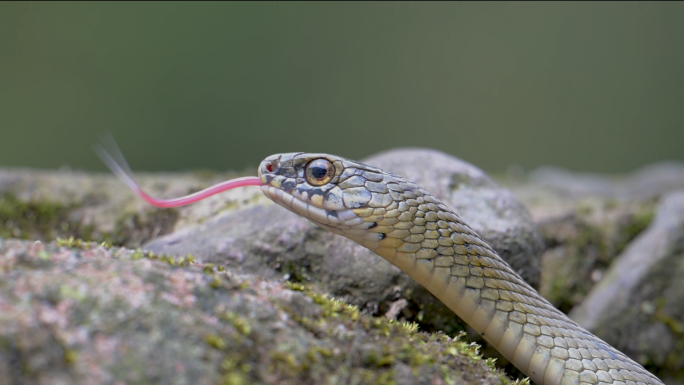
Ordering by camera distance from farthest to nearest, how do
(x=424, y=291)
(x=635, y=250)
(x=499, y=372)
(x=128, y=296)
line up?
(x=635, y=250) < (x=424, y=291) < (x=499, y=372) < (x=128, y=296)

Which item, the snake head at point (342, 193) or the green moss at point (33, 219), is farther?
the green moss at point (33, 219)

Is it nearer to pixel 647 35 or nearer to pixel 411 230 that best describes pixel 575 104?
pixel 647 35

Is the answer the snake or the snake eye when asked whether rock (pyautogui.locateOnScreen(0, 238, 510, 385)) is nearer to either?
the snake

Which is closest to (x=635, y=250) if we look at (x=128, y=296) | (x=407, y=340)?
(x=407, y=340)

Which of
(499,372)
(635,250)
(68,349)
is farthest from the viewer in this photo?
(635,250)

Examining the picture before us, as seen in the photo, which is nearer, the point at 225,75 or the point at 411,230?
the point at 411,230

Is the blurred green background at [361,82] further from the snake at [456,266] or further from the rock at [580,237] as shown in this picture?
the snake at [456,266]

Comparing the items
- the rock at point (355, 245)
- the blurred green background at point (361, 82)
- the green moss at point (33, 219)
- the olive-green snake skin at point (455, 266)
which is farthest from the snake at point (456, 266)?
the blurred green background at point (361, 82)

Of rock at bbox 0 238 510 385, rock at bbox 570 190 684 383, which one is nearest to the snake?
rock at bbox 0 238 510 385
